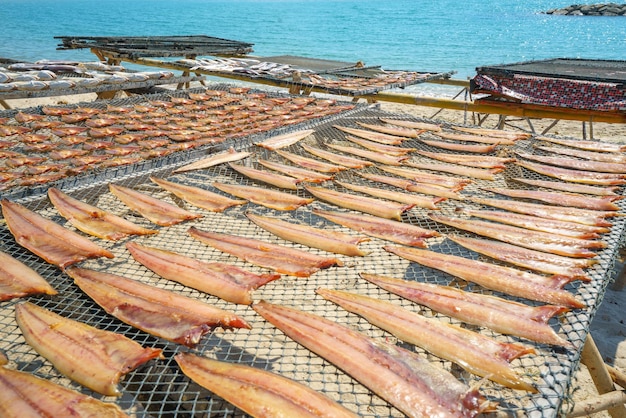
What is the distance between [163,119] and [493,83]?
20.9 ft

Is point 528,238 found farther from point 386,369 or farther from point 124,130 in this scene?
point 124,130

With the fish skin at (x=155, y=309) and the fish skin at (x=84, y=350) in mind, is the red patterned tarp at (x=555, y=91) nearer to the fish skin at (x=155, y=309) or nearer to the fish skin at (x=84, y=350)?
the fish skin at (x=155, y=309)

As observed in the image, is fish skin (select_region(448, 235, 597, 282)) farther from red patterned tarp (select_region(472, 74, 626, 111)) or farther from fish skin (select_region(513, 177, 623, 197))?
red patterned tarp (select_region(472, 74, 626, 111))

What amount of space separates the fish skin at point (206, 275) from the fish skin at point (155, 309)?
0.79ft

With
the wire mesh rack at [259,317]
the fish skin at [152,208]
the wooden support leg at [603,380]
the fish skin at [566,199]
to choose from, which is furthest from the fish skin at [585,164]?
the fish skin at [152,208]

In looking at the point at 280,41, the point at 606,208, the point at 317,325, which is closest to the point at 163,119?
the point at 317,325

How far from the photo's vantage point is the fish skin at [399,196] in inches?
178

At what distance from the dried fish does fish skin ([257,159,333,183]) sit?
52cm

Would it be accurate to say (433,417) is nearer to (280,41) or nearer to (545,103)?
(545,103)

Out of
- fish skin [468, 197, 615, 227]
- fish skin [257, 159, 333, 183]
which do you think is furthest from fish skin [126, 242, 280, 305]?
fish skin [468, 197, 615, 227]

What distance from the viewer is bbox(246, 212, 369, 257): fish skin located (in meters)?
3.68

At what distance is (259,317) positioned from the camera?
435 centimetres

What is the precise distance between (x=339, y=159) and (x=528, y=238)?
105 inches

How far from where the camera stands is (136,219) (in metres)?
5.48
